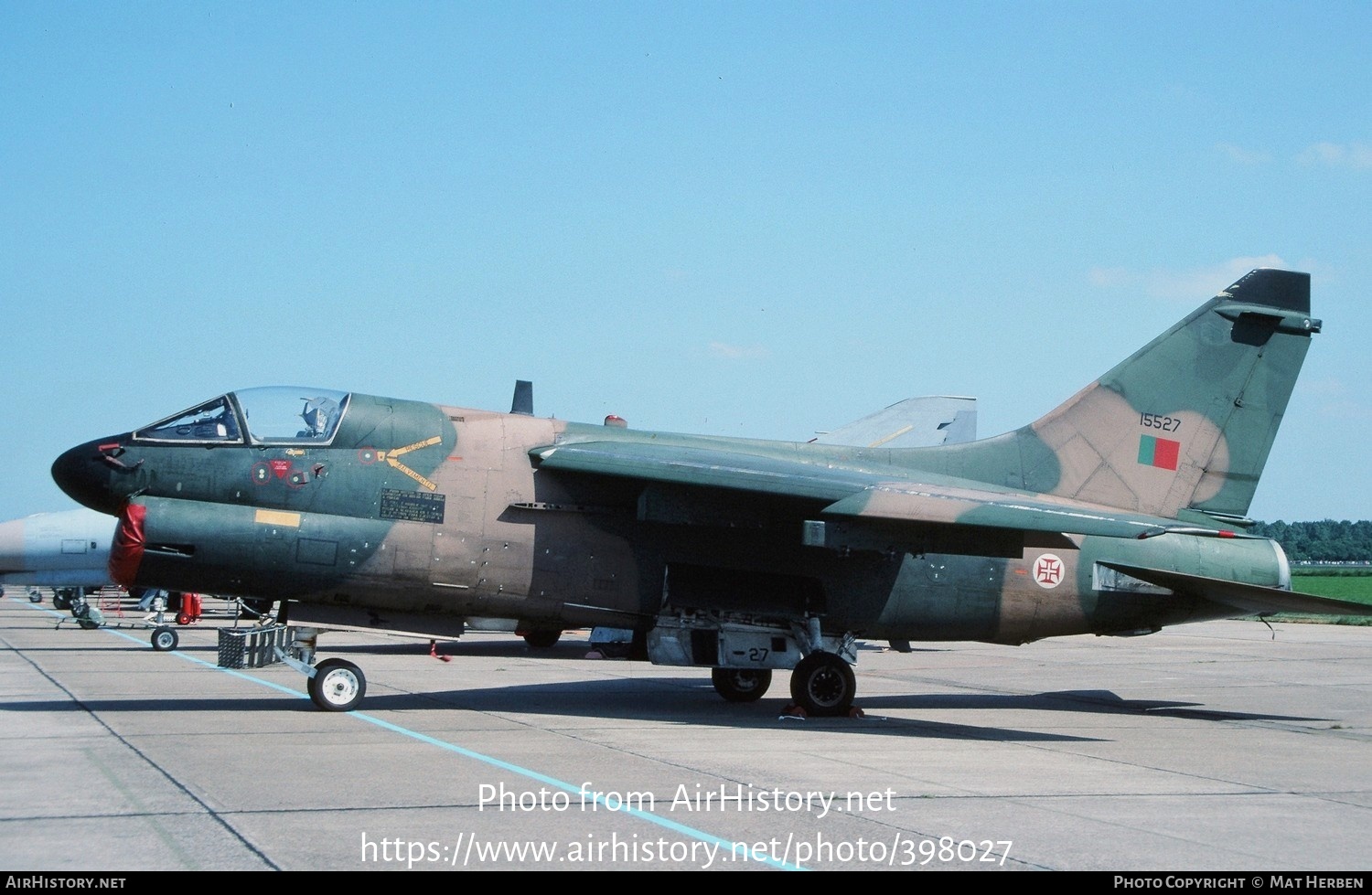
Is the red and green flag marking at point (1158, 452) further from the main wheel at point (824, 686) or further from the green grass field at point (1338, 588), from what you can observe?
the green grass field at point (1338, 588)

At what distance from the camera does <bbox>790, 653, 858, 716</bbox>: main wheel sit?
14.7 m

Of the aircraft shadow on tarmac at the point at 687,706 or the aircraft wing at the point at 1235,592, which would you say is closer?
the aircraft shadow on tarmac at the point at 687,706

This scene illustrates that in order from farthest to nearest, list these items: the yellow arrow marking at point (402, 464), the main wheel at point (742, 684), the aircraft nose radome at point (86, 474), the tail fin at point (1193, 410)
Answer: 1. the main wheel at point (742, 684)
2. the tail fin at point (1193, 410)
3. the yellow arrow marking at point (402, 464)
4. the aircraft nose radome at point (86, 474)

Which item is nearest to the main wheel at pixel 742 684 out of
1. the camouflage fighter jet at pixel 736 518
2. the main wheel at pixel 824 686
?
the camouflage fighter jet at pixel 736 518

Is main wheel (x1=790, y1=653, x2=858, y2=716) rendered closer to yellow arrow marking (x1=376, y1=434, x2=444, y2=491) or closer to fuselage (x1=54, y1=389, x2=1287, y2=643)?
fuselage (x1=54, y1=389, x2=1287, y2=643)

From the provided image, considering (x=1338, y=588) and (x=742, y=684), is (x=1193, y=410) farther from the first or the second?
(x=1338, y=588)

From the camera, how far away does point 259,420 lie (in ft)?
44.3

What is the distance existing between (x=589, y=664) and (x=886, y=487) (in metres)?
10.9

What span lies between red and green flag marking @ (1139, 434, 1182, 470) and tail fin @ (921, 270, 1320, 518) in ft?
0.04

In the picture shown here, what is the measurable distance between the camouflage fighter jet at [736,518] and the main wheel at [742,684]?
1.5 inches

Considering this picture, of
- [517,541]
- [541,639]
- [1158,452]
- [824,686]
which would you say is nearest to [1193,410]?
[1158,452]

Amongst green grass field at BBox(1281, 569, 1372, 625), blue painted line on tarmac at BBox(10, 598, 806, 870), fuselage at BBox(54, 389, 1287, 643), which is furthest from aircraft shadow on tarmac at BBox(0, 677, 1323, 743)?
green grass field at BBox(1281, 569, 1372, 625)

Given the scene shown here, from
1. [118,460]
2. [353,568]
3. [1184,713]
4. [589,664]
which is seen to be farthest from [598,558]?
[589,664]

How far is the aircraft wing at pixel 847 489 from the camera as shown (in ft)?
42.6
